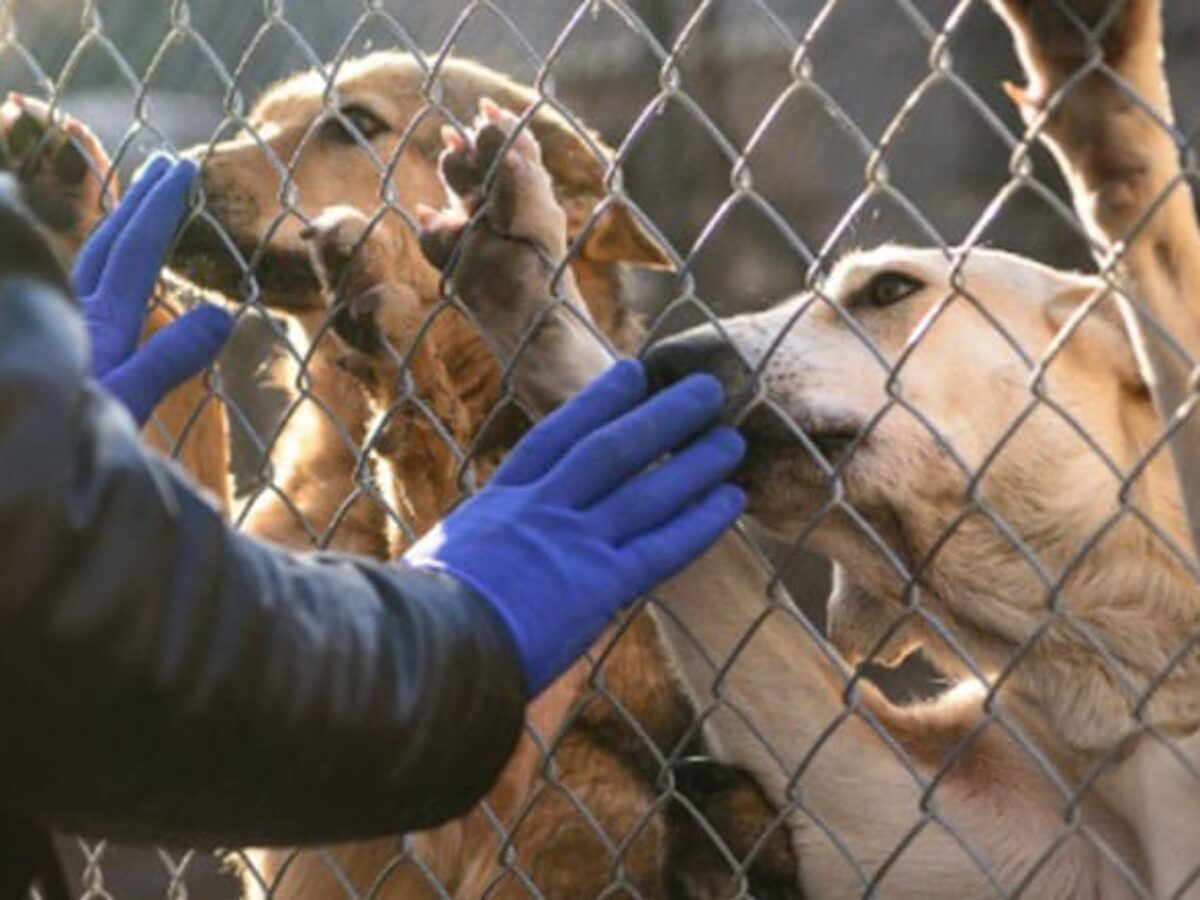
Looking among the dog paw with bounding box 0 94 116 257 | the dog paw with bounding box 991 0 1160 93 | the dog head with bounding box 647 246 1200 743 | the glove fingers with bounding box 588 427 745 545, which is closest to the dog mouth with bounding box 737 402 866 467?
the dog head with bounding box 647 246 1200 743

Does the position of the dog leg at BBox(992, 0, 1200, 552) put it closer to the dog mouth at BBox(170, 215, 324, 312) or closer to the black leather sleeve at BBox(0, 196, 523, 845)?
the black leather sleeve at BBox(0, 196, 523, 845)

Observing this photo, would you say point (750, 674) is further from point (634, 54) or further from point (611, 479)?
point (634, 54)

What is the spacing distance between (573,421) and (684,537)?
0.63ft

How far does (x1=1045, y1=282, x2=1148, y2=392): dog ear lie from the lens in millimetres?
3154

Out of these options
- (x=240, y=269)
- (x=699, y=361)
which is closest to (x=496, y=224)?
(x=699, y=361)

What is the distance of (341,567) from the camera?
203cm

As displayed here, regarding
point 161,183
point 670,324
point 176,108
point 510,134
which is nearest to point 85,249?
point 161,183

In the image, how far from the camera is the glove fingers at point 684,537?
2434 millimetres

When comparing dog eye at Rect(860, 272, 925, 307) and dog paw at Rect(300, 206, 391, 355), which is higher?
dog eye at Rect(860, 272, 925, 307)

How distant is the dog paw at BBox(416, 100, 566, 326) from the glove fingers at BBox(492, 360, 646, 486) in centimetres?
43

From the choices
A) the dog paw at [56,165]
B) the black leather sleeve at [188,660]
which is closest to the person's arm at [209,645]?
the black leather sleeve at [188,660]

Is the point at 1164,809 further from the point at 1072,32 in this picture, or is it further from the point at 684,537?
the point at 1072,32

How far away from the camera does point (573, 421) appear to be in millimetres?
2566

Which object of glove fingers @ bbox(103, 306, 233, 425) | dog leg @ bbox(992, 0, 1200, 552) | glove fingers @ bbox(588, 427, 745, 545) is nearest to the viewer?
glove fingers @ bbox(588, 427, 745, 545)
